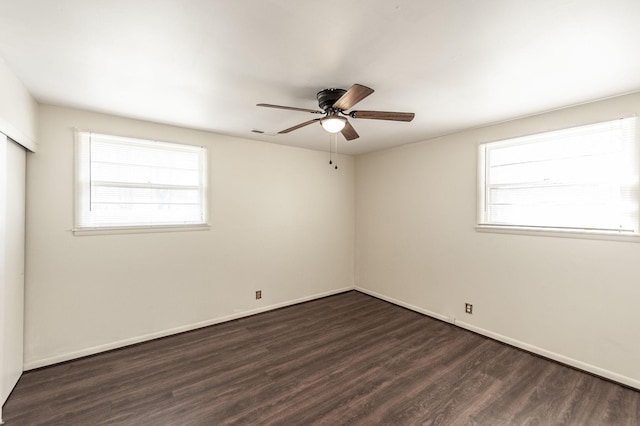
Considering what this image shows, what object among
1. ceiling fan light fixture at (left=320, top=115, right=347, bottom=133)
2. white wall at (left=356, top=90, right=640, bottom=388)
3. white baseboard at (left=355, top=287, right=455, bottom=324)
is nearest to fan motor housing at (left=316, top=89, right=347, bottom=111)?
ceiling fan light fixture at (left=320, top=115, right=347, bottom=133)

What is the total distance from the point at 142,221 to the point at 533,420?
12.8 feet

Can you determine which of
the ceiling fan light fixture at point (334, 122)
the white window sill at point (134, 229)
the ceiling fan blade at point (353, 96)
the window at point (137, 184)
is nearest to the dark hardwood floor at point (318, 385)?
the white window sill at point (134, 229)

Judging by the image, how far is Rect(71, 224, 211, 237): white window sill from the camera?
2.73m

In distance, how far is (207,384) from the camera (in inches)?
91.6

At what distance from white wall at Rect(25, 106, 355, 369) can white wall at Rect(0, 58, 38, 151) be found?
23 cm

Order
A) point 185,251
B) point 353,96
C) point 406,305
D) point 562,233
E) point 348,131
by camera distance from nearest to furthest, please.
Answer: point 353,96, point 348,131, point 562,233, point 185,251, point 406,305

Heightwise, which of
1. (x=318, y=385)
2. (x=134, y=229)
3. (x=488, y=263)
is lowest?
(x=318, y=385)

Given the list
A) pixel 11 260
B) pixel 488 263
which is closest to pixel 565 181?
pixel 488 263

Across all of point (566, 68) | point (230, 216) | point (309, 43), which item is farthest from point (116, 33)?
point (566, 68)

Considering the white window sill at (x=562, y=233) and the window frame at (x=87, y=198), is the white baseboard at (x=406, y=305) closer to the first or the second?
the white window sill at (x=562, y=233)

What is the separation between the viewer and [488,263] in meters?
3.19

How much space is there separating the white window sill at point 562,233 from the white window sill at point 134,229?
3408mm

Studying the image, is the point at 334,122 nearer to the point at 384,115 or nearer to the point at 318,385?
the point at 384,115

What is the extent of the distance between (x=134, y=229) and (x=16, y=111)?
1.35 m
